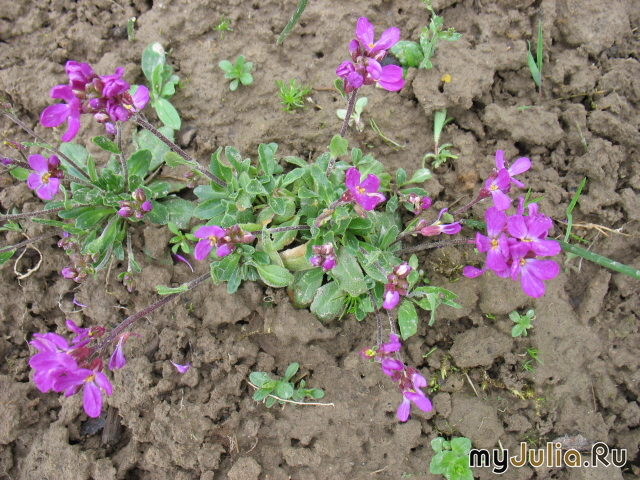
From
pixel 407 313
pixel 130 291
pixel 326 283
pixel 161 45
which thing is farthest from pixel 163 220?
pixel 407 313

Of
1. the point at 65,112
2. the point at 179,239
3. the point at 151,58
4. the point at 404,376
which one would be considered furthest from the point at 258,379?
the point at 151,58

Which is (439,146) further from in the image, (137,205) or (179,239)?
(137,205)

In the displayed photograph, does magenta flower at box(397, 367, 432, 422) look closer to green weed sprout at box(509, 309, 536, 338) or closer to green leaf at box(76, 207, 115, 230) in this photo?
green weed sprout at box(509, 309, 536, 338)

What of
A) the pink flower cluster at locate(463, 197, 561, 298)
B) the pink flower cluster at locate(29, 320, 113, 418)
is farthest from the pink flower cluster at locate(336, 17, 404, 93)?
the pink flower cluster at locate(29, 320, 113, 418)

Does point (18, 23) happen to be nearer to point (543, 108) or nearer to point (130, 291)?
point (130, 291)

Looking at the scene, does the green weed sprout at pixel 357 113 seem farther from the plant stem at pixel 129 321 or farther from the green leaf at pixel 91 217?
the green leaf at pixel 91 217

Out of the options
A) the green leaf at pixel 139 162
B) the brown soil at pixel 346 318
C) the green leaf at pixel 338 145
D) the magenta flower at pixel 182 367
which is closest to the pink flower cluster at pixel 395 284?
the brown soil at pixel 346 318
